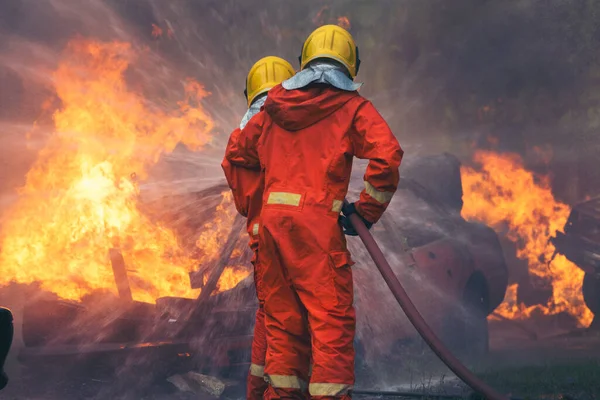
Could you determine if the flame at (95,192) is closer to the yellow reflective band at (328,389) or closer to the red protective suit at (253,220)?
the red protective suit at (253,220)

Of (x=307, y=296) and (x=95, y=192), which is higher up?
(x=95, y=192)

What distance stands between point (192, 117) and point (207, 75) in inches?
22.9

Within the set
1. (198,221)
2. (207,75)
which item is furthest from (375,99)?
(198,221)

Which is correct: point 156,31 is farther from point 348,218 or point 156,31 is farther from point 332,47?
point 348,218

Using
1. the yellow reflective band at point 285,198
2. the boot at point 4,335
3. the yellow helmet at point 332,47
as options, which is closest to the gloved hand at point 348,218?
the yellow reflective band at point 285,198

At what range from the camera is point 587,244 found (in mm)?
6844

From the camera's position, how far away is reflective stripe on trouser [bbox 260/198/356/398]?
260 centimetres

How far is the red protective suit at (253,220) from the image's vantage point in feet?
10.6

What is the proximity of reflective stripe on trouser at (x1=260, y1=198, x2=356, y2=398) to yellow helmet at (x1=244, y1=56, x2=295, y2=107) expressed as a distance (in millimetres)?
1082

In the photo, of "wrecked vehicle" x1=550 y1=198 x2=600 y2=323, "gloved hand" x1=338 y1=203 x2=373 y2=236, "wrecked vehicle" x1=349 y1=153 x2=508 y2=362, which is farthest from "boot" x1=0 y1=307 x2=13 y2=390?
"wrecked vehicle" x1=550 y1=198 x2=600 y2=323

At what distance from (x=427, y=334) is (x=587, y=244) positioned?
201 inches

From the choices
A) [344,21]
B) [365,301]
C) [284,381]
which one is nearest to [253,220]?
[284,381]

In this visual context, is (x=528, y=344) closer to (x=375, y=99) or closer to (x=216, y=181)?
(x=375, y=99)

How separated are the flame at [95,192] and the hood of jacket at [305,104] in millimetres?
3549
